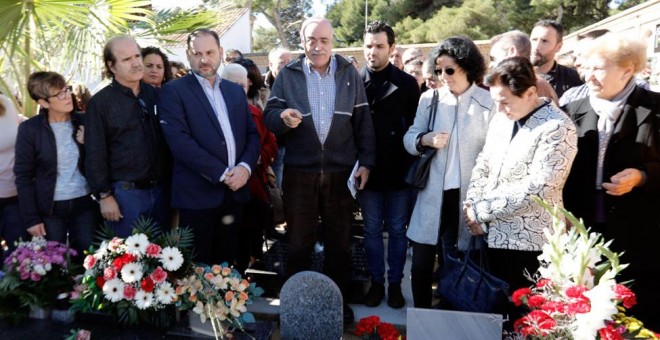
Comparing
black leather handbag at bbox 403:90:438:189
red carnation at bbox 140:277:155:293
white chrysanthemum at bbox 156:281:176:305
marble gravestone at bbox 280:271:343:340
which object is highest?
black leather handbag at bbox 403:90:438:189

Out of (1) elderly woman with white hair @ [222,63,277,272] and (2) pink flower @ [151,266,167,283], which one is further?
(1) elderly woman with white hair @ [222,63,277,272]

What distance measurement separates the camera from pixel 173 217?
143 inches

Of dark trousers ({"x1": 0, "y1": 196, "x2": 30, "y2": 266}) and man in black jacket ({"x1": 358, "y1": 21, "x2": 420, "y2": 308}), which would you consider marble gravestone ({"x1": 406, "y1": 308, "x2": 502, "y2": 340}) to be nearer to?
man in black jacket ({"x1": 358, "y1": 21, "x2": 420, "y2": 308})

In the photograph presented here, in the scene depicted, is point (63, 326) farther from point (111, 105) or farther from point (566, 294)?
point (566, 294)

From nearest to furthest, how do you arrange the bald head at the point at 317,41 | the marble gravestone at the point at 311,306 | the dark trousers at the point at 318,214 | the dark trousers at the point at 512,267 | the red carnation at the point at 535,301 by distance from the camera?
1. the red carnation at the point at 535,301
2. the dark trousers at the point at 512,267
3. the marble gravestone at the point at 311,306
4. the bald head at the point at 317,41
5. the dark trousers at the point at 318,214

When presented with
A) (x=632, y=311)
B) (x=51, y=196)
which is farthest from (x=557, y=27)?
(x=51, y=196)

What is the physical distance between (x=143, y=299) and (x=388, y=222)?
178 cm

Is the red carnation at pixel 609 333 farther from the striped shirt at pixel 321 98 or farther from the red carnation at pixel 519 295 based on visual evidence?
the striped shirt at pixel 321 98

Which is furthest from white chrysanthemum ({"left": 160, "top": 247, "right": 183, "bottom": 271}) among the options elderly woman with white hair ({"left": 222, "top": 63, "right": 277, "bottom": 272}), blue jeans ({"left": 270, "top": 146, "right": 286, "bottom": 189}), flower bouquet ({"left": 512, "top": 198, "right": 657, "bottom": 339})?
blue jeans ({"left": 270, "top": 146, "right": 286, "bottom": 189})

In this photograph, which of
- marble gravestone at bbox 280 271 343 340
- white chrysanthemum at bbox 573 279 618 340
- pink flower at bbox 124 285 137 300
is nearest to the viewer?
white chrysanthemum at bbox 573 279 618 340

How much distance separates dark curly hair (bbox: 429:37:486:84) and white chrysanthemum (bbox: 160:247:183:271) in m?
1.90

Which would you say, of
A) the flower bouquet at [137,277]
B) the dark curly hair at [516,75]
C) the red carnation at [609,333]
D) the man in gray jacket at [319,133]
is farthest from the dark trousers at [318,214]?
the red carnation at [609,333]

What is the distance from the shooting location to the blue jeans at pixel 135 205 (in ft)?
10.5

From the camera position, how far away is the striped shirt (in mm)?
3338
